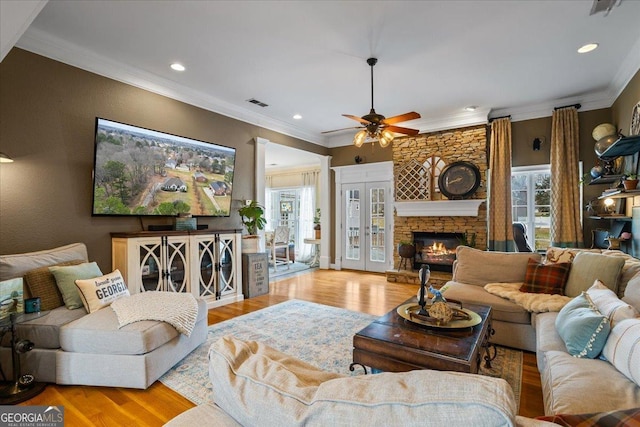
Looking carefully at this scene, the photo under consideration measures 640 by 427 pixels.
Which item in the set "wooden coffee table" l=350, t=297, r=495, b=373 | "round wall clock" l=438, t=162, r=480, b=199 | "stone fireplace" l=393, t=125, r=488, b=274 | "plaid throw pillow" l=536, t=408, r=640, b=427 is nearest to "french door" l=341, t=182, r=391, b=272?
"stone fireplace" l=393, t=125, r=488, b=274

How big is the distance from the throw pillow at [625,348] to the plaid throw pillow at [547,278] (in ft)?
4.56

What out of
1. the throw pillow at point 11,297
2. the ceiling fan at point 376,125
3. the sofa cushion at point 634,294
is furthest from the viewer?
the ceiling fan at point 376,125

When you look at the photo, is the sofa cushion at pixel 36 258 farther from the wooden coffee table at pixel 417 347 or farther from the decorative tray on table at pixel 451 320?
the decorative tray on table at pixel 451 320

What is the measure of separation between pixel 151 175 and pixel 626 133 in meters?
5.94

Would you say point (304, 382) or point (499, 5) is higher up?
point (499, 5)

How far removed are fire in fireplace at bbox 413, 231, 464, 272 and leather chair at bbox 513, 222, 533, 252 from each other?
88 cm

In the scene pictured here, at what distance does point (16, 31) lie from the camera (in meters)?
2.12

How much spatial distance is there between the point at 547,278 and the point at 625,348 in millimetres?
1622

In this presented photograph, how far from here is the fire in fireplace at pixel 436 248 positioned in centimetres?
582

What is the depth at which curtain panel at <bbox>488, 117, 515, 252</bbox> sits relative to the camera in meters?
5.18

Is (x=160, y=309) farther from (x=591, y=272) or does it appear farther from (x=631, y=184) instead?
(x=631, y=184)

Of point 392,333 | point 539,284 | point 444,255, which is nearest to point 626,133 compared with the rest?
point 539,284

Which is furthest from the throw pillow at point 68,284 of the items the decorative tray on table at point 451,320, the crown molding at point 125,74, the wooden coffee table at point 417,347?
the decorative tray on table at point 451,320

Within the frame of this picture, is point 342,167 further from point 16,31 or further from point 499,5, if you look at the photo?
point 16,31
